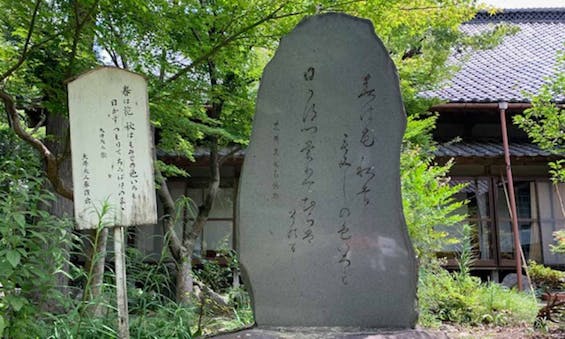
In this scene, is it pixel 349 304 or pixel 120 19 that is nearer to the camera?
pixel 349 304

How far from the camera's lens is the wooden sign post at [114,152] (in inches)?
128

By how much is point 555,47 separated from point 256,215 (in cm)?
1418

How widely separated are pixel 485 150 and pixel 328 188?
307 inches

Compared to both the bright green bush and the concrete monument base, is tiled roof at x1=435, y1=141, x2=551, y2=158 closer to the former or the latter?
the bright green bush

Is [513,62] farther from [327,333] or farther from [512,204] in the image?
[327,333]

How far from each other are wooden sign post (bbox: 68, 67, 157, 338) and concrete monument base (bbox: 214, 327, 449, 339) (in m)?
0.85

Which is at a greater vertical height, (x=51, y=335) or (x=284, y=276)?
(x=284, y=276)

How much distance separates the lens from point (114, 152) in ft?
11.0

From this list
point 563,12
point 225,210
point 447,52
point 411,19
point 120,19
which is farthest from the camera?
point 563,12

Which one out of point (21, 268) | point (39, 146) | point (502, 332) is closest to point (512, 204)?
point (502, 332)

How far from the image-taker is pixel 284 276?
122 inches

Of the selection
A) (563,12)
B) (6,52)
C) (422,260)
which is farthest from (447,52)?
(563,12)

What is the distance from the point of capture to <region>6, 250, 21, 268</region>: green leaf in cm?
251

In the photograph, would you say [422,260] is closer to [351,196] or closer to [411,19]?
[411,19]
